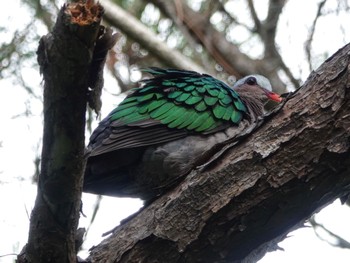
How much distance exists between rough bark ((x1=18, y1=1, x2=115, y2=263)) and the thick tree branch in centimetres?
403

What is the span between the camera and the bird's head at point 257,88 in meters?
5.99

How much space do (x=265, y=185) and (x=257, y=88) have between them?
294 cm

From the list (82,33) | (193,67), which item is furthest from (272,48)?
(82,33)

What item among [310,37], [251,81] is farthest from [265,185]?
[310,37]

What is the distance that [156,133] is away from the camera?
4.56 metres

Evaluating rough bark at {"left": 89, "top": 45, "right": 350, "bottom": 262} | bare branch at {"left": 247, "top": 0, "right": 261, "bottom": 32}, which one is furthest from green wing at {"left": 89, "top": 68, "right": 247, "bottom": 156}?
bare branch at {"left": 247, "top": 0, "right": 261, "bottom": 32}

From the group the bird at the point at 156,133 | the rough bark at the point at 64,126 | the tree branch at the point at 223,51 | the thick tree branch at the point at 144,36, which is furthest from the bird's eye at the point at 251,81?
the rough bark at the point at 64,126

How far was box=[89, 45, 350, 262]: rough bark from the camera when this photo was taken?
3143 millimetres

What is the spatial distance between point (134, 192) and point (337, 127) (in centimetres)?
188

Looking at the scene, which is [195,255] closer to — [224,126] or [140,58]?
[224,126]

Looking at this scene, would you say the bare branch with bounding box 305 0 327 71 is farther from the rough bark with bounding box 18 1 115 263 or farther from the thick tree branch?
the rough bark with bounding box 18 1 115 263

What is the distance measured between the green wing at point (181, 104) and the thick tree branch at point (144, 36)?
6.69ft

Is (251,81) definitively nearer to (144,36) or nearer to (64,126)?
(144,36)

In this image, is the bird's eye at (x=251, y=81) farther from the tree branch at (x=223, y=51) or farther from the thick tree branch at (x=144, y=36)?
the thick tree branch at (x=144, y=36)
